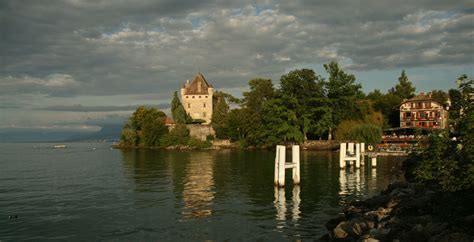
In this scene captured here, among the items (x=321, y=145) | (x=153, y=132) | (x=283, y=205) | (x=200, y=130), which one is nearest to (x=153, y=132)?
(x=153, y=132)

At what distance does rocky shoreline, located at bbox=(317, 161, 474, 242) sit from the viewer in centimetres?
1325

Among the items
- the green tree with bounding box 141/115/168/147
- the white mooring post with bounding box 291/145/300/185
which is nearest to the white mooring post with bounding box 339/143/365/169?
the white mooring post with bounding box 291/145/300/185

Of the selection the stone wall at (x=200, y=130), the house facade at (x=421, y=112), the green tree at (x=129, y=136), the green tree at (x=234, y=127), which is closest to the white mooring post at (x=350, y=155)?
the house facade at (x=421, y=112)

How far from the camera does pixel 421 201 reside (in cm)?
1853

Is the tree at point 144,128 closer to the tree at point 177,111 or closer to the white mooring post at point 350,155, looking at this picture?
the tree at point 177,111

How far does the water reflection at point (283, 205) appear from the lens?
73.7 feet

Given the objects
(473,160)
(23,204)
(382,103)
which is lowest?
(23,204)

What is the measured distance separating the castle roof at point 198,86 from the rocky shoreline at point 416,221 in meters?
109

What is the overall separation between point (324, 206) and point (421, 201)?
822 centimetres

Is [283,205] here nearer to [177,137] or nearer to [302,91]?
[302,91]

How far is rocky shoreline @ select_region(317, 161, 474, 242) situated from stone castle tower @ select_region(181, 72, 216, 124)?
108 m

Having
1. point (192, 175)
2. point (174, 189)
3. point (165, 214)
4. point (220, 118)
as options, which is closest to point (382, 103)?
point (220, 118)

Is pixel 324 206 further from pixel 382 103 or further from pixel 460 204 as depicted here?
pixel 382 103

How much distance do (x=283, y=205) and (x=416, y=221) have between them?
11.8 meters
